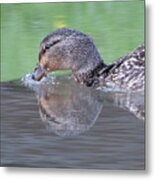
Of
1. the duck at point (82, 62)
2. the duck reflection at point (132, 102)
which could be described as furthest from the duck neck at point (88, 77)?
the duck reflection at point (132, 102)

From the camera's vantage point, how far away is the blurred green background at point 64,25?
10.8ft

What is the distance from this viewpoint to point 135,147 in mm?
3258

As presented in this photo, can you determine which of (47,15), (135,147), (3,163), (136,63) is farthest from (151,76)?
(3,163)

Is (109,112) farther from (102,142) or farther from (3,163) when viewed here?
(3,163)

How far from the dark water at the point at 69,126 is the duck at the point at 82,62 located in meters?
0.05

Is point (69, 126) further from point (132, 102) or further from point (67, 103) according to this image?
point (132, 102)

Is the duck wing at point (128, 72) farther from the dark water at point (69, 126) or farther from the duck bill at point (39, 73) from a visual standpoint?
the duck bill at point (39, 73)

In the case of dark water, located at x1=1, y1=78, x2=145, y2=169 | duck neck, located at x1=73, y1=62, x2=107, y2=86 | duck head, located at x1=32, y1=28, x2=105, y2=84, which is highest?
duck head, located at x1=32, y1=28, x2=105, y2=84

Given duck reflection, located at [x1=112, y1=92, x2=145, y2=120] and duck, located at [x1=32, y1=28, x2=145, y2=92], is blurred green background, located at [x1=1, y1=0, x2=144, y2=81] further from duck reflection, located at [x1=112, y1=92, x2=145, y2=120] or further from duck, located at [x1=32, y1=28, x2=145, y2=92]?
duck reflection, located at [x1=112, y1=92, x2=145, y2=120]

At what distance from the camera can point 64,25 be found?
3.34 m

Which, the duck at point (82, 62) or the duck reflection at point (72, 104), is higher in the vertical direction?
the duck at point (82, 62)

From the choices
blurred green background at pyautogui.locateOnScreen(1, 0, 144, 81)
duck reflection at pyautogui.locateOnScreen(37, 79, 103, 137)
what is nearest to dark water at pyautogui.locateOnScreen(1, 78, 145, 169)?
duck reflection at pyautogui.locateOnScreen(37, 79, 103, 137)

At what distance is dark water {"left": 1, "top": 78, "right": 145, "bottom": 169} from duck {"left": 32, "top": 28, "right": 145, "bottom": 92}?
48mm

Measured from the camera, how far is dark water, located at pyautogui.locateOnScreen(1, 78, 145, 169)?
3.27 meters
